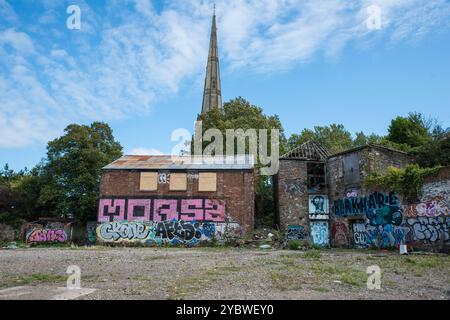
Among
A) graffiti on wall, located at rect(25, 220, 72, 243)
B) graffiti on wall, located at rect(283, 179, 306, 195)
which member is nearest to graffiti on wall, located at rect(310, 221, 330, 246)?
graffiti on wall, located at rect(283, 179, 306, 195)

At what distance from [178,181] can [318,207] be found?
10.0 m

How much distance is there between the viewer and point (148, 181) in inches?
990

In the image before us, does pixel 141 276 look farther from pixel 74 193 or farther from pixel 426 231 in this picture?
pixel 74 193

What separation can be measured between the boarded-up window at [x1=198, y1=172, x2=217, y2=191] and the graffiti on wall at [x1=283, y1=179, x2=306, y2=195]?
500cm

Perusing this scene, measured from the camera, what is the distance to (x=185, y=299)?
6.16 metres

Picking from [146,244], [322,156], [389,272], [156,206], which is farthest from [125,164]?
[389,272]

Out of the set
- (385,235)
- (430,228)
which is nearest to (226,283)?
(430,228)

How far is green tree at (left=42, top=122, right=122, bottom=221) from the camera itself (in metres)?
29.0

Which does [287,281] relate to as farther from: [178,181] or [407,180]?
[178,181]

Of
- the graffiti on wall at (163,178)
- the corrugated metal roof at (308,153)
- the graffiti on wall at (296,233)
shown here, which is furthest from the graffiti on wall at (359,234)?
the graffiti on wall at (163,178)

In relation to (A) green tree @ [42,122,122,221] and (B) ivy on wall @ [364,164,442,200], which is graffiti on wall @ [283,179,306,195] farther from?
(A) green tree @ [42,122,122,221]

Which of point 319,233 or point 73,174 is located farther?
point 73,174

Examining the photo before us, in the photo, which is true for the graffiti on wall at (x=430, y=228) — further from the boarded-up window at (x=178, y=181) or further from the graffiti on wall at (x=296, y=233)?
the boarded-up window at (x=178, y=181)

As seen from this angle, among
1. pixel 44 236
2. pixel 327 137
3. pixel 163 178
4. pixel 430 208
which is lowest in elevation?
pixel 44 236
